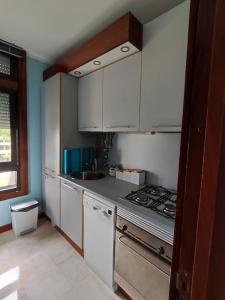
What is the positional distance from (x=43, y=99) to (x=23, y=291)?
2.12 metres

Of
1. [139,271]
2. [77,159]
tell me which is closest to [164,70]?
[77,159]

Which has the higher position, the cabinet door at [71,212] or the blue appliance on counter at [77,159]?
the blue appliance on counter at [77,159]

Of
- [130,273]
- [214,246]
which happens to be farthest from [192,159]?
[130,273]

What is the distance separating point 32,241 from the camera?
1.98 meters

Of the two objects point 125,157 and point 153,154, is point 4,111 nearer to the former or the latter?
point 125,157

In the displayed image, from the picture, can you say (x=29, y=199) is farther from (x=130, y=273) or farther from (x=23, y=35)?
(x=23, y=35)

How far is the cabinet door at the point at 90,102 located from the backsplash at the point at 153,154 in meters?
0.37

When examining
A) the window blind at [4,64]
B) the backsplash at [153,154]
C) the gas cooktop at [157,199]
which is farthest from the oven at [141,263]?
the window blind at [4,64]

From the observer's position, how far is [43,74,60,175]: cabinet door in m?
1.97

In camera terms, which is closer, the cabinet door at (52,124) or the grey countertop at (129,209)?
the grey countertop at (129,209)

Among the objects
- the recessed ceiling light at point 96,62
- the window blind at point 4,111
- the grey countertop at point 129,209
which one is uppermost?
the recessed ceiling light at point 96,62

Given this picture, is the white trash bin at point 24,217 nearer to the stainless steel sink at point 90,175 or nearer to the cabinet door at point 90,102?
the stainless steel sink at point 90,175

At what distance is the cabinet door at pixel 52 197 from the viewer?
2072 mm

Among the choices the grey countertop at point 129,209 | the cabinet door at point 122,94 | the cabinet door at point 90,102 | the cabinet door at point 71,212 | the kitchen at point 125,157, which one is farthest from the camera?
the cabinet door at point 90,102
